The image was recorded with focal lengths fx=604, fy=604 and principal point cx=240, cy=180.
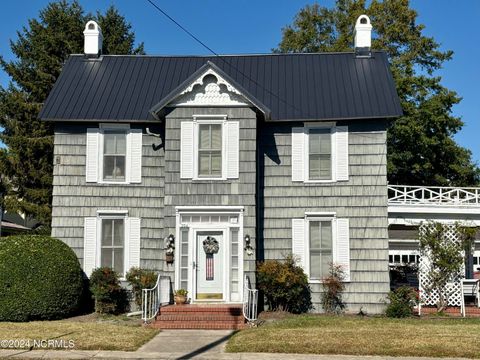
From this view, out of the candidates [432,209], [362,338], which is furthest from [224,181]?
[432,209]

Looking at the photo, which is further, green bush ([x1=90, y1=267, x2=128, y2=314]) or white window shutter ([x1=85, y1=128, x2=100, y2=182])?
white window shutter ([x1=85, y1=128, x2=100, y2=182])

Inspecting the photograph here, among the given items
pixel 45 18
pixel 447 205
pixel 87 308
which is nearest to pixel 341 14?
pixel 45 18

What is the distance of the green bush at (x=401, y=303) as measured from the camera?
1555cm

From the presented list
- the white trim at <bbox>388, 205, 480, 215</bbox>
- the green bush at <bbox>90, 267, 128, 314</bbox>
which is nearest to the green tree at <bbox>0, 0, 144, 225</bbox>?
the green bush at <bbox>90, 267, 128, 314</bbox>

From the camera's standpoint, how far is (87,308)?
16.2 meters

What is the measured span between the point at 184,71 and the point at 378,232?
7.82m

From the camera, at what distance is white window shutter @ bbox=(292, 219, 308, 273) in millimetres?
16312

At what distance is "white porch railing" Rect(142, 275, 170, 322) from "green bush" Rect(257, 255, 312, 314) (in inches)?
94.3

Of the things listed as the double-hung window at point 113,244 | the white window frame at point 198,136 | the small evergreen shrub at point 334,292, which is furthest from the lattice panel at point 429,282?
the double-hung window at point 113,244

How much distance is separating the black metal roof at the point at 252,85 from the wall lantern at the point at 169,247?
340 centimetres

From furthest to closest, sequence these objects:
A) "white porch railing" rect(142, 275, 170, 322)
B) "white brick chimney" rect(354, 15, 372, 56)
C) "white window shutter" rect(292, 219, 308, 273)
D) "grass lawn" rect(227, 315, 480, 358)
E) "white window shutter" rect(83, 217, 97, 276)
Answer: "white brick chimney" rect(354, 15, 372, 56) → "white window shutter" rect(83, 217, 97, 276) → "white window shutter" rect(292, 219, 308, 273) → "white porch railing" rect(142, 275, 170, 322) → "grass lawn" rect(227, 315, 480, 358)

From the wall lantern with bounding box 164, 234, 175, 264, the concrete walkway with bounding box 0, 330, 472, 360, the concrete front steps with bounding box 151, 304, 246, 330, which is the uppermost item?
the wall lantern with bounding box 164, 234, 175, 264

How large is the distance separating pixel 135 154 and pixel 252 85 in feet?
13.7

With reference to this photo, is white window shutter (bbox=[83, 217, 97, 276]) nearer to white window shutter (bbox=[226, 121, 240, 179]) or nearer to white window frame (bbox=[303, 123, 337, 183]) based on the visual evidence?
white window shutter (bbox=[226, 121, 240, 179])
